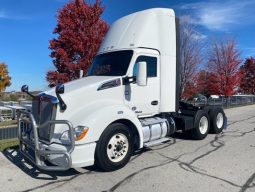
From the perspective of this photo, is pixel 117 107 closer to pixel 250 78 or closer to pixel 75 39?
pixel 75 39

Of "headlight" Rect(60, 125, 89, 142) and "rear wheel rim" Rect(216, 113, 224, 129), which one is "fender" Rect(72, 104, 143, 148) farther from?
"rear wheel rim" Rect(216, 113, 224, 129)

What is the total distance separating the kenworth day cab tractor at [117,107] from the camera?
17.6ft

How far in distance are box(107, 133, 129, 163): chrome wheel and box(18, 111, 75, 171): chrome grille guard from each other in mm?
1005

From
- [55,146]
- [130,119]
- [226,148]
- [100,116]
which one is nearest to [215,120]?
[226,148]

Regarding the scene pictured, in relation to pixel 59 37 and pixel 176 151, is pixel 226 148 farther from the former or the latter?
pixel 59 37

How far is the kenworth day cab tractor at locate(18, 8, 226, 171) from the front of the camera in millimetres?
5359

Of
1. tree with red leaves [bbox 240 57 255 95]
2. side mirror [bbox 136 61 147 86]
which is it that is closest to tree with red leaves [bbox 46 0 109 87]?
side mirror [bbox 136 61 147 86]

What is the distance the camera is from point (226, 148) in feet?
25.2

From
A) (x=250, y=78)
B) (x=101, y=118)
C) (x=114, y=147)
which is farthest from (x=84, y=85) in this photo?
(x=250, y=78)

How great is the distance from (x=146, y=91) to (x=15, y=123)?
10632 mm

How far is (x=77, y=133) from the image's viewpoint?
530cm

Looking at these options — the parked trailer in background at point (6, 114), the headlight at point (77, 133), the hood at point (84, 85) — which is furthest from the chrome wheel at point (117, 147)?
the parked trailer in background at point (6, 114)

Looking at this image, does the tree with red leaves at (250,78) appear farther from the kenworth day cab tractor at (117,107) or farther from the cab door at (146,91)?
the cab door at (146,91)

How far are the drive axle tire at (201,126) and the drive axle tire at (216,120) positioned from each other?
0.31 metres
